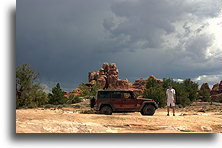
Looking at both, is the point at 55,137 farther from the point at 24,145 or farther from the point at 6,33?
the point at 6,33

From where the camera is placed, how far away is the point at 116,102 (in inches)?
443

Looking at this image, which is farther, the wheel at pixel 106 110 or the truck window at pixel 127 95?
the truck window at pixel 127 95

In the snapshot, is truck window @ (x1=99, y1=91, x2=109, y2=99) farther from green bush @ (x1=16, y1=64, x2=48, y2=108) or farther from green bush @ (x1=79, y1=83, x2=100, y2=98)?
green bush @ (x1=79, y1=83, x2=100, y2=98)

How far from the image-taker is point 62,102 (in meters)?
28.2

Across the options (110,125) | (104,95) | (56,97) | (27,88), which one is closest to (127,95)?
(104,95)

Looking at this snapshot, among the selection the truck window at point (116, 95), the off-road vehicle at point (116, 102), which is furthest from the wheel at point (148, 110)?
the truck window at point (116, 95)

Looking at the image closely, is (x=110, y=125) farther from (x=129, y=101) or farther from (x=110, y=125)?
(x=129, y=101)

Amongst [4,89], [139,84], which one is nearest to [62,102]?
[4,89]

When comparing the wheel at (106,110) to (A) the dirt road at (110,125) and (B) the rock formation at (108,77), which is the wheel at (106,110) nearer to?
(A) the dirt road at (110,125)

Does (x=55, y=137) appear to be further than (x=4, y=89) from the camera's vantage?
No

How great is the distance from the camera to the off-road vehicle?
1124cm

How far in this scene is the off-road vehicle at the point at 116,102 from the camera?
11.2 meters

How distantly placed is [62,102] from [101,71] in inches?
1728

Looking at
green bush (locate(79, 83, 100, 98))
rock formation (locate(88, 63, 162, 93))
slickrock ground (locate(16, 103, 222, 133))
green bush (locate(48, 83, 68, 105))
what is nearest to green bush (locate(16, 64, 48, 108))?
slickrock ground (locate(16, 103, 222, 133))
